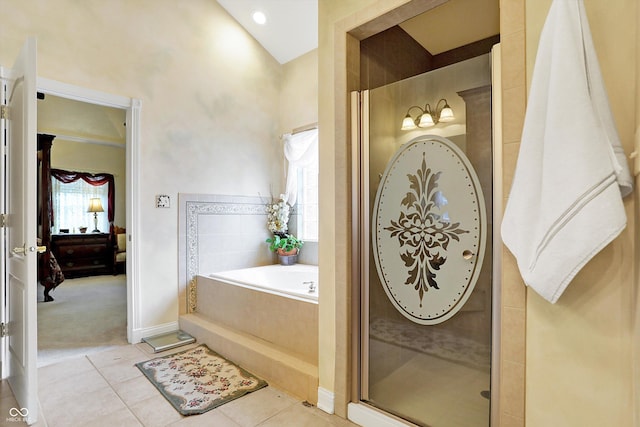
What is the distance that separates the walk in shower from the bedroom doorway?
232 cm

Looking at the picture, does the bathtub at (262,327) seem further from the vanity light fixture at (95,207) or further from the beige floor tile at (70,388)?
the vanity light fixture at (95,207)

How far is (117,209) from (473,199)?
26.2ft

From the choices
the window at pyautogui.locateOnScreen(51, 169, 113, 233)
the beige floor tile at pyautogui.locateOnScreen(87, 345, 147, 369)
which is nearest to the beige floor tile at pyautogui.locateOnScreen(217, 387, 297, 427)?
the beige floor tile at pyautogui.locateOnScreen(87, 345, 147, 369)

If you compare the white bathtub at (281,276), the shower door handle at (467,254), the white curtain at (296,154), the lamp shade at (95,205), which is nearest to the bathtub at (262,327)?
the white bathtub at (281,276)

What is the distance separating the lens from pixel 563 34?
108 centimetres

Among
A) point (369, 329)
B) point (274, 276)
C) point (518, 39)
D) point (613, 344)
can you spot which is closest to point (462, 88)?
point (518, 39)

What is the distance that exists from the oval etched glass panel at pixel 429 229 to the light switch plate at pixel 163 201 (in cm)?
228

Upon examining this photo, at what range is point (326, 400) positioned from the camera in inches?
79.0

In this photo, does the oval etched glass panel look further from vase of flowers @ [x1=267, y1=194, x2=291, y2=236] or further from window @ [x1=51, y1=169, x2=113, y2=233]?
window @ [x1=51, y1=169, x2=113, y2=233]

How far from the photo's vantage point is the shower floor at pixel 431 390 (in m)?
1.50

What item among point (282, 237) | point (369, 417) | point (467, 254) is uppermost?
point (467, 254)

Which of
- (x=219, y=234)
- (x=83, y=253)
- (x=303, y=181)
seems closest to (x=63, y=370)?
(x=219, y=234)

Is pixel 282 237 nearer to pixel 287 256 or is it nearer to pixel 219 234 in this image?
pixel 287 256

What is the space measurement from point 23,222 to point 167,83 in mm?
1940
